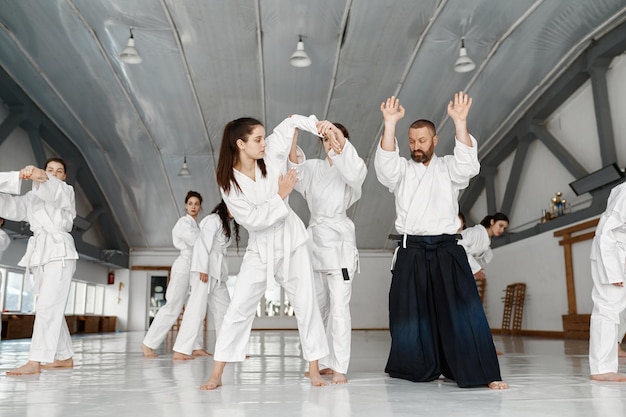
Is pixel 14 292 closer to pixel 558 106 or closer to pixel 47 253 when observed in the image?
pixel 47 253

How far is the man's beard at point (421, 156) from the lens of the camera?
3484 millimetres

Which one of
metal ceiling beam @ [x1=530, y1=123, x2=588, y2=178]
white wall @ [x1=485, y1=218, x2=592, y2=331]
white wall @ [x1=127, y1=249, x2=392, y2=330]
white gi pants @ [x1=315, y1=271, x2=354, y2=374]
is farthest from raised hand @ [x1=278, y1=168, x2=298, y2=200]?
white wall @ [x1=127, y1=249, x2=392, y2=330]

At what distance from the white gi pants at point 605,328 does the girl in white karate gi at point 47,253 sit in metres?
3.53

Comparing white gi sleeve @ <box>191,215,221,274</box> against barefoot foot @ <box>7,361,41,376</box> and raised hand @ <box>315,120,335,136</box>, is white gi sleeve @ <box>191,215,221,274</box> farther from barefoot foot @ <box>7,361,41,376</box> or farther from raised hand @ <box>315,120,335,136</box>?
raised hand @ <box>315,120,335,136</box>

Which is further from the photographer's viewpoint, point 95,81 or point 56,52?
point 95,81

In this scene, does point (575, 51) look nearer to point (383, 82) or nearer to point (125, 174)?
point (383, 82)

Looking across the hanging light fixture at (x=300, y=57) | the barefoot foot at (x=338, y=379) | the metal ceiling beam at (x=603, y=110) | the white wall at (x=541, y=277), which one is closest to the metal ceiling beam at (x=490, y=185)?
the white wall at (x=541, y=277)

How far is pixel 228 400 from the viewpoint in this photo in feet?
8.39

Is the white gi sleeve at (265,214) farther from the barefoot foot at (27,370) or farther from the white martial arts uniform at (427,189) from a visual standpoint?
the barefoot foot at (27,370)

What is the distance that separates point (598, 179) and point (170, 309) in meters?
7.03

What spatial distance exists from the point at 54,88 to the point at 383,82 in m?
6.04

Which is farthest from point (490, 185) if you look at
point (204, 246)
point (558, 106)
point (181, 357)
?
point (181, 357)

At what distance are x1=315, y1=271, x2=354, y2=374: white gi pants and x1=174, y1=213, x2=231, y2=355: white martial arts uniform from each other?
2.10 m

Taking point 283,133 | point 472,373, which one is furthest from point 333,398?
point 283,133
